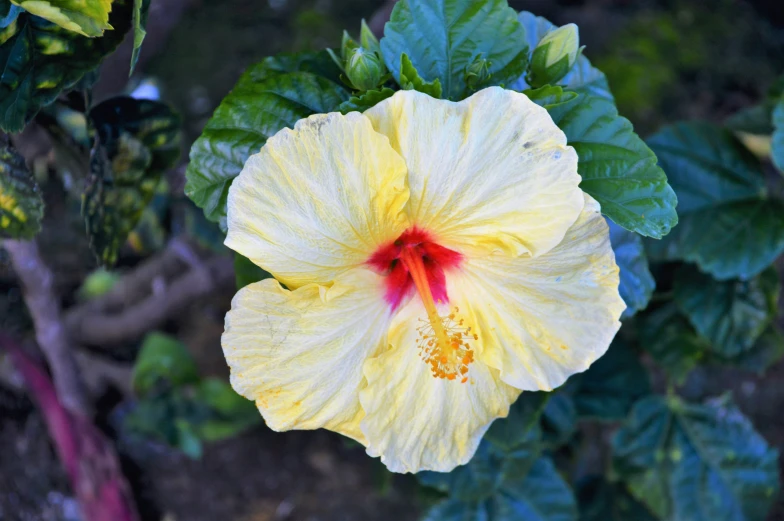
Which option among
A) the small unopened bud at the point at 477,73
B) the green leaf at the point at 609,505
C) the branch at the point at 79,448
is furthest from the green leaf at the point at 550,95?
the branch at the point at 79,448

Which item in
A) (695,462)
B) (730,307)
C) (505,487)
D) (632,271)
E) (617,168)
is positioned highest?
(617,168)

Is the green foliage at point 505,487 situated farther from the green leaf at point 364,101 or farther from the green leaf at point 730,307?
the green leaf at point 364,101

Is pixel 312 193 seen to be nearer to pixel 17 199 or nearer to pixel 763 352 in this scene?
pixel 17 199

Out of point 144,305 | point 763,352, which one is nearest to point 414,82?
point 763,352

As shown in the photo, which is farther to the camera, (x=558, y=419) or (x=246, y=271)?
(x=558, y=419)

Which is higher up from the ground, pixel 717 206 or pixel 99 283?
pixel 717 206

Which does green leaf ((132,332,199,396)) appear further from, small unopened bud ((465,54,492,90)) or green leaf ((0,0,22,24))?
small unopened bud ((465,54,492,90))
